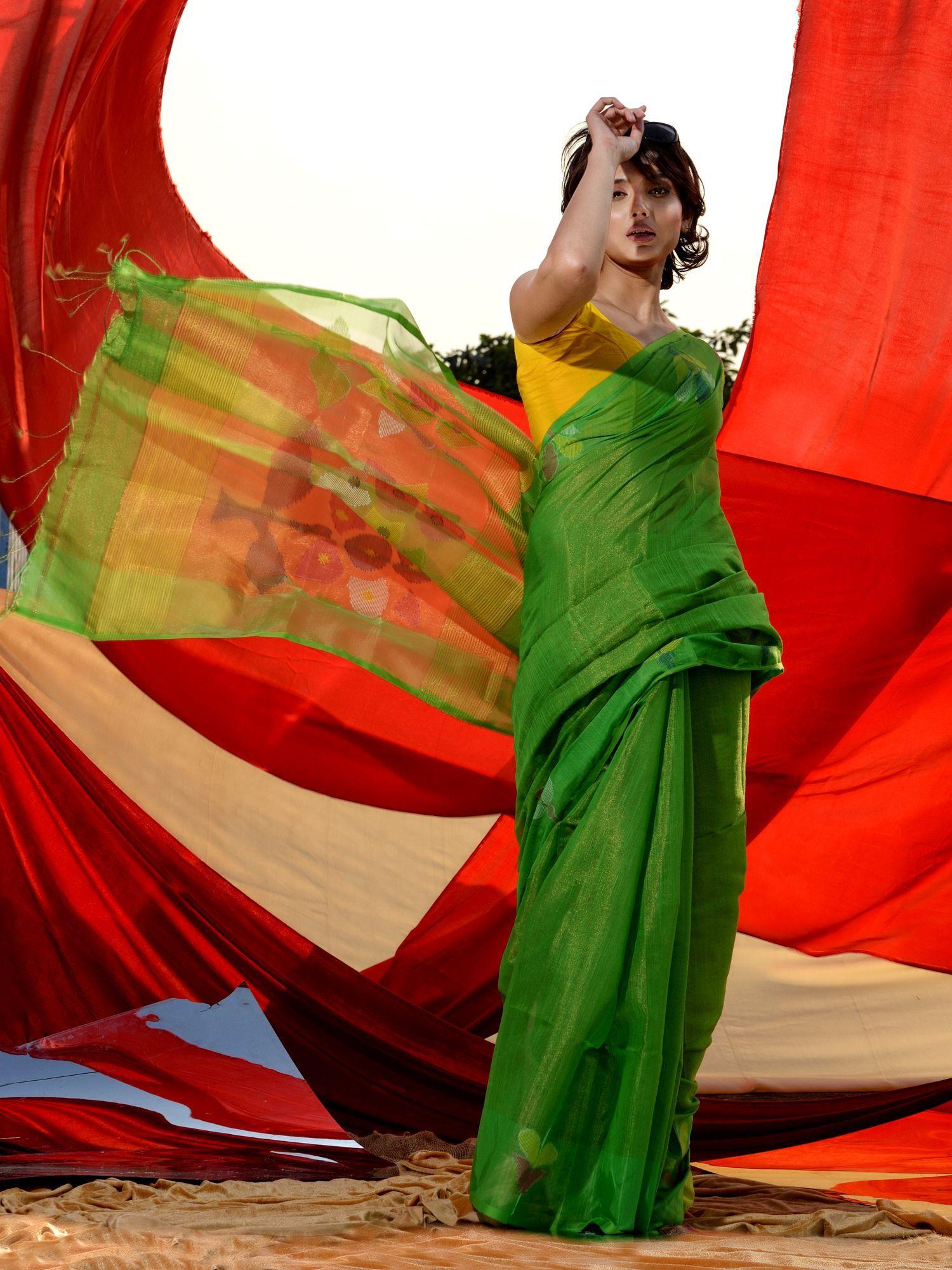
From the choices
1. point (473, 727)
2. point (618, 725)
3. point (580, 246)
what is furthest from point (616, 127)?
point (473, 727)

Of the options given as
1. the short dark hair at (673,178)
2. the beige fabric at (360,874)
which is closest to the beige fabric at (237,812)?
the beige fabric at (360,874)

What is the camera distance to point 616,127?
2297 millimetres

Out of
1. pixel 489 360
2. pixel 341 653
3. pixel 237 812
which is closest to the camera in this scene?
pixel 341 653

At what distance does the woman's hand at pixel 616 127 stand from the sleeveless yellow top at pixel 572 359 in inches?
9.7

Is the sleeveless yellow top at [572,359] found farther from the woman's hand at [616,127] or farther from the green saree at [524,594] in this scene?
the woman's hand at [616,127]

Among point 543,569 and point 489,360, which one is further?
point 489,360

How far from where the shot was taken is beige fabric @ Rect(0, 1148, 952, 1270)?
181cm

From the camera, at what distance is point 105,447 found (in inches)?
96.4

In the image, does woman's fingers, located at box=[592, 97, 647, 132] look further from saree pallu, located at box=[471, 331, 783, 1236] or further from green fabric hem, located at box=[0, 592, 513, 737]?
green fabric hem, located at box=[0, 592, 513, 737]

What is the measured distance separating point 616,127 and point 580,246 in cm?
31

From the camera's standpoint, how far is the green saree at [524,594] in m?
2.08

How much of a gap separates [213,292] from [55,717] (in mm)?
1276

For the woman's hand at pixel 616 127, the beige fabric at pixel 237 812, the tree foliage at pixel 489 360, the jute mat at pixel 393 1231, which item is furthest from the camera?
the tree foliage at pixel 489 360

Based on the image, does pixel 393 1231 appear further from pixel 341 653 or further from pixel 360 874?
pixel 360 874
